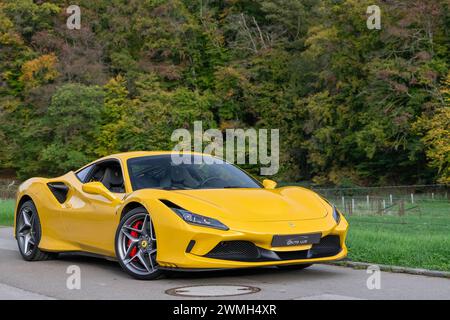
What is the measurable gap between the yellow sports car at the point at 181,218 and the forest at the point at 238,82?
49503 mm

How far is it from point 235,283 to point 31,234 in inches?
153

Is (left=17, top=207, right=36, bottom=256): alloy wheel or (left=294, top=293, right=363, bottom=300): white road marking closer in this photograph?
(left=294, top=293, right=363, bottom=300): white road marking

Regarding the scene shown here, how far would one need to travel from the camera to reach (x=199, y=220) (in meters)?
8.06

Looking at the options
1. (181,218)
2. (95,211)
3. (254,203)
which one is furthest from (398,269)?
(95,211)

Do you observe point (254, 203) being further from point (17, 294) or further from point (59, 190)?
point (59, 190)

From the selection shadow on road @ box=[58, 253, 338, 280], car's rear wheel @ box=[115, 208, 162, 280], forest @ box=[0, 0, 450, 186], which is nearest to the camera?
car's rear wheel @ box=[115, 208, 162, 280]

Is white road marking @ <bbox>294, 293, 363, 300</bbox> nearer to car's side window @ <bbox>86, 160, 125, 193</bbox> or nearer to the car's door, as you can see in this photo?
the car's door

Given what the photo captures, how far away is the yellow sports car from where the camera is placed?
800 centimetres

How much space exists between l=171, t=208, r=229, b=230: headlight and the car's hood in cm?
8

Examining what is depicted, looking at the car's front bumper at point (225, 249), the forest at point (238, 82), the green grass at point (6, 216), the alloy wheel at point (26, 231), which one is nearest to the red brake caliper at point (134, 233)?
the car's front bumper at point (225, 249)

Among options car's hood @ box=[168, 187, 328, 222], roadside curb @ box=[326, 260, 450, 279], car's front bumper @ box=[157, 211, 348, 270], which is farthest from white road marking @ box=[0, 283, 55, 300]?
roadside curb @ box=[326, 260, 450, 279]

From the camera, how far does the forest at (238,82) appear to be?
62.1 metres

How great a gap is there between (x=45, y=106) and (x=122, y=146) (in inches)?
350
